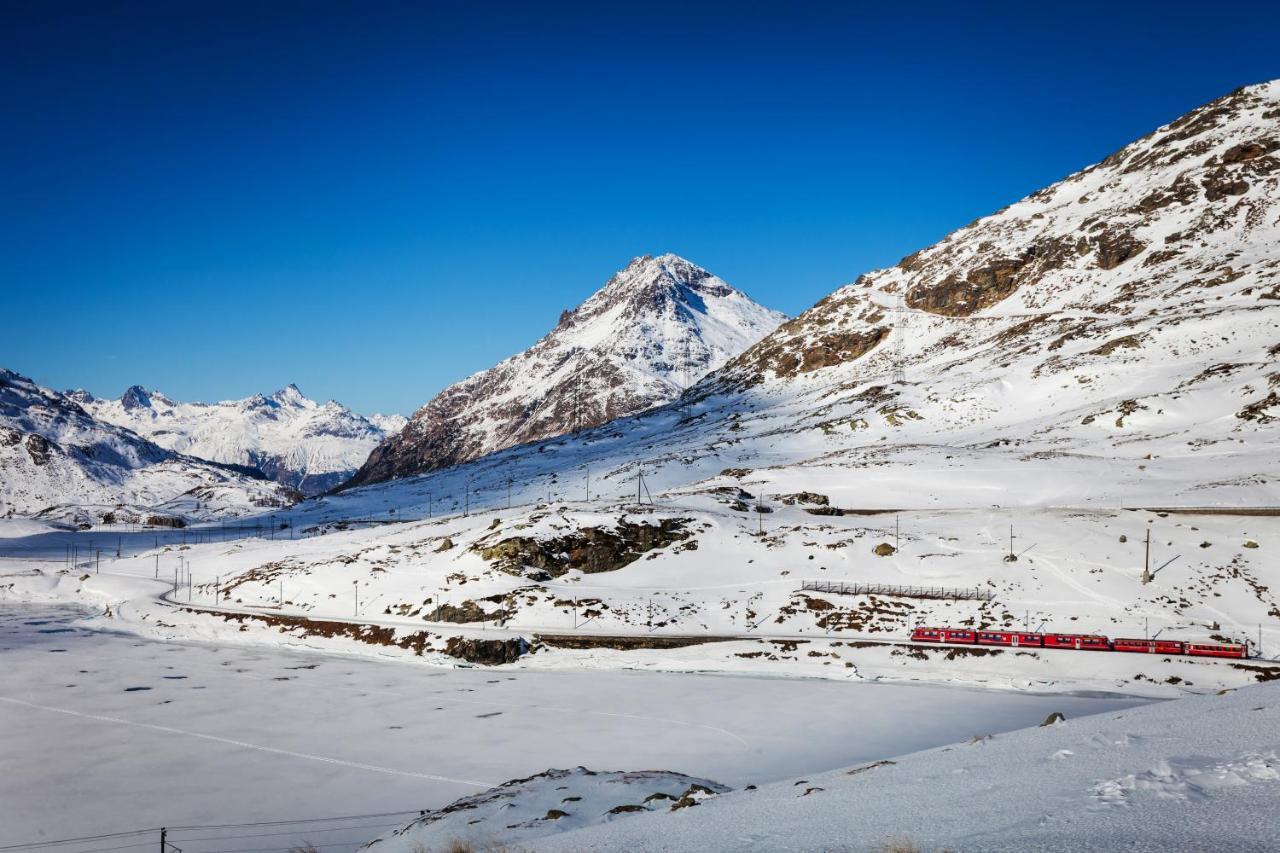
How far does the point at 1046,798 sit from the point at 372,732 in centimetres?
4313

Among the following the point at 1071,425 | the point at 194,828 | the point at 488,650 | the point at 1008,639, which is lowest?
the point at 194,828

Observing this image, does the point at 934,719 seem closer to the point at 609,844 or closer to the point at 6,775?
the point at 609,844

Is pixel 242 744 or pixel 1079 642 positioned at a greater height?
pixel 1079 642

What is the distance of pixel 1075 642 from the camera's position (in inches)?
2373

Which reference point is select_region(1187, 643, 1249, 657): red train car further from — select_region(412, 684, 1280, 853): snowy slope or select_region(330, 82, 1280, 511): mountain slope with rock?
select_region(412, 684, 1280, 853): snowy slope

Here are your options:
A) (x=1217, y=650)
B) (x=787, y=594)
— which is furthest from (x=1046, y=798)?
(x=787, y=594)

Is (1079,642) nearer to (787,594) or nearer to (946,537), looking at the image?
(946,537)

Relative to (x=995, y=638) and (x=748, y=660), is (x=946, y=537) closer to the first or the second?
(x=995, y=638)

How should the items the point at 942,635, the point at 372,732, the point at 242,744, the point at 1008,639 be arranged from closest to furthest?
the point at 242,744 → the point at 372,732 → the point at 1008,639 → the point at 942,635

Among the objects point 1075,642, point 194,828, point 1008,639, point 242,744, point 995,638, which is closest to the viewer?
point 194,828

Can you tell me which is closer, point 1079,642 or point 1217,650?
point 1217,650

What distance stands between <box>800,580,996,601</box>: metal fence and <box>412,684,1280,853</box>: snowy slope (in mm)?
54708

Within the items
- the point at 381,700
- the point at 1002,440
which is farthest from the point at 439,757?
the point at 1002,440

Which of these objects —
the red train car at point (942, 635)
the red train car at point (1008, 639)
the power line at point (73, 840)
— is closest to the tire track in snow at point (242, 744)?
the power line at point (73, 840)
